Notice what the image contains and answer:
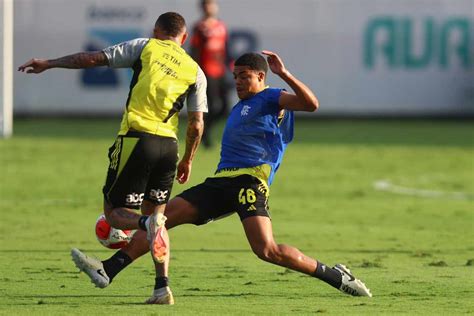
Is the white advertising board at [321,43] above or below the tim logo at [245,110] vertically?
below

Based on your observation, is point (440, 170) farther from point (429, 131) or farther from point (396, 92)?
point (396, 92)

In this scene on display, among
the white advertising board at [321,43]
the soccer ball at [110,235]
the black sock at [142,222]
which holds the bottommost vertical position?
the white advertising board at [321,43]

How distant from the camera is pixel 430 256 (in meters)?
13.1

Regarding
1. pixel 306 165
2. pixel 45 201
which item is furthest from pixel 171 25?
pixel 306 165

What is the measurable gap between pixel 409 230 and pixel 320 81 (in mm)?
20196

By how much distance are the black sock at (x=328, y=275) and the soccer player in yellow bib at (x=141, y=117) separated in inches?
51.5

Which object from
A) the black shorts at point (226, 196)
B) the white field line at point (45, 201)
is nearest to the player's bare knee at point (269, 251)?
the black shorts at point (226, 196)

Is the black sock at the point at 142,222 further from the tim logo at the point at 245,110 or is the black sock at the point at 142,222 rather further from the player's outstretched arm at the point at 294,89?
the player's outstretched arm at the point at 294,89

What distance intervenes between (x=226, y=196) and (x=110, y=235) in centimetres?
109

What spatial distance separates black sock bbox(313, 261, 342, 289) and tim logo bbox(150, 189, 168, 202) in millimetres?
1320

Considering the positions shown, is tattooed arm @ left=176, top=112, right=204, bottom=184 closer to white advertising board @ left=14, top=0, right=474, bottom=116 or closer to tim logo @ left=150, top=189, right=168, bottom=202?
tim logo @ left=150, top=189, right=168, bottom=202

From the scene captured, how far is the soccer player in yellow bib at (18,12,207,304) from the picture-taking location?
9.88m

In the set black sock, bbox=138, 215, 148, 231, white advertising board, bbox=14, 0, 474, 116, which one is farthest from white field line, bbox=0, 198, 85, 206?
white advertising board, bbox=14, 0, 474, 116

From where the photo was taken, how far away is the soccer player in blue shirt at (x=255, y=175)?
999 cm
